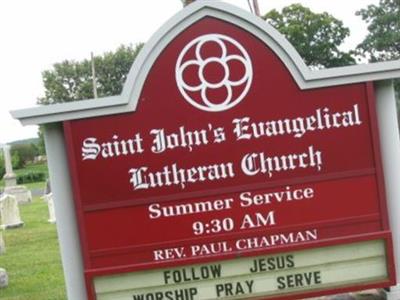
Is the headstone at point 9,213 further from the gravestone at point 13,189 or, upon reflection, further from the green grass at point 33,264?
the gravestone at point 13,189

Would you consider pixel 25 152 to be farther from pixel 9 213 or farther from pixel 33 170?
pixel 9 213

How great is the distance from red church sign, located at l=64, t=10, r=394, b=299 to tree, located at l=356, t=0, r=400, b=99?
32172mm

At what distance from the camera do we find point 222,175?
391 centimetres

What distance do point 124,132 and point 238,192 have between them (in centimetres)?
84

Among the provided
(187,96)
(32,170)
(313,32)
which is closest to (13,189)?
(187,96)

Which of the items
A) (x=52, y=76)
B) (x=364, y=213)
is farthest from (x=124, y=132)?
(x=52, y=76)

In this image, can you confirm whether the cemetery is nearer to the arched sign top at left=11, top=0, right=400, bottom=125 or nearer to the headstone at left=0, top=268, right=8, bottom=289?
the arched sign top at left=11, top=0, right=400, bottom=125

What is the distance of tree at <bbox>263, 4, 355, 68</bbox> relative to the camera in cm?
3962

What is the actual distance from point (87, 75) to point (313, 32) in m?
23.9

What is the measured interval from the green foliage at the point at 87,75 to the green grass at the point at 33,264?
1587 inches

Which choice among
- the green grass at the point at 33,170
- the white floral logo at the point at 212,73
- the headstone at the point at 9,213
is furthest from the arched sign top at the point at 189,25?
the green grass at the point at 33,170

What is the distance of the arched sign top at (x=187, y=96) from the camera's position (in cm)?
384

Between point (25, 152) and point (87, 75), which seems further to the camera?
A: point (25, 152)

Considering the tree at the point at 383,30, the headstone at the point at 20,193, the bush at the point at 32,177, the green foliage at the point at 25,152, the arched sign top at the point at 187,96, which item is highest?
the tree at the point at 383,30
